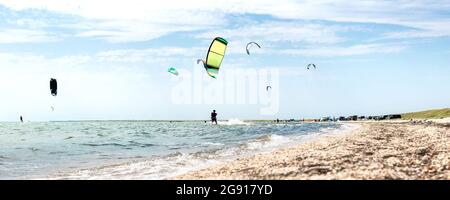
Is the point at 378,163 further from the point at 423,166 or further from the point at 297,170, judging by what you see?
the point at 297,170

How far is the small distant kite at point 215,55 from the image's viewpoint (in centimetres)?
2156

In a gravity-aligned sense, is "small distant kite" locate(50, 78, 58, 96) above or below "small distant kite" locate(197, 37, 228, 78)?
below

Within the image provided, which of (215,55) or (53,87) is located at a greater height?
(215,55)

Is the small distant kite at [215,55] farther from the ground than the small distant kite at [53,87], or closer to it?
farther from the ground

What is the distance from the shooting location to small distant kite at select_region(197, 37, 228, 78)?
21559 millimetres

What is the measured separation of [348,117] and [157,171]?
97172 mm

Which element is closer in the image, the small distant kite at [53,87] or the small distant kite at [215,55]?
the small distant kite at [215,55]

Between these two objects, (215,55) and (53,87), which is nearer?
(215,55)

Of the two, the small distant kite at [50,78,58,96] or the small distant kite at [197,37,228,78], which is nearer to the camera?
the small distant kite at [197,37,228,78]

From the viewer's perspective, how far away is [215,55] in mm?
22312
